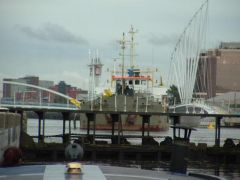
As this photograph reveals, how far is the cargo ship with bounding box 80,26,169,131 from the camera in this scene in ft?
303

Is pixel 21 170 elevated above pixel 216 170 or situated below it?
above

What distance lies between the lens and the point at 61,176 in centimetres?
734

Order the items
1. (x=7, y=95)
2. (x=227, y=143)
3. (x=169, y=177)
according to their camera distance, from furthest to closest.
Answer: (x=7, y=95) → (x=227, y=143) → (x=169, y=177)

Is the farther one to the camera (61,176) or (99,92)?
(99,92)

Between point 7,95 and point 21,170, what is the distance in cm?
10032

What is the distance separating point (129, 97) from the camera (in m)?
92.2

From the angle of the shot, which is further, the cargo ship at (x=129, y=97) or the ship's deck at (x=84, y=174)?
Answer: the cargo ship at (x=129, y=97)

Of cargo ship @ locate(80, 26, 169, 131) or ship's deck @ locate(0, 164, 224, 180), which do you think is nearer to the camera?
ship's deck @ locate(0, 164, 224, 180)

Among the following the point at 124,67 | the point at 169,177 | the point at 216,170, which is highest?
the point at 124,67

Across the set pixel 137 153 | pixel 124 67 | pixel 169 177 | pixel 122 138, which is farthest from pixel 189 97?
pixel 169 177

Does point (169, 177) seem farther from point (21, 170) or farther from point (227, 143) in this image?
point (227, 143)

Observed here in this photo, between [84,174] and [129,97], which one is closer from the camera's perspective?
[84,174]

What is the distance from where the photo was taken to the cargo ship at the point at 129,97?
9244 centimetres

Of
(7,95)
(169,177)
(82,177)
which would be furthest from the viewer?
(7,95)
